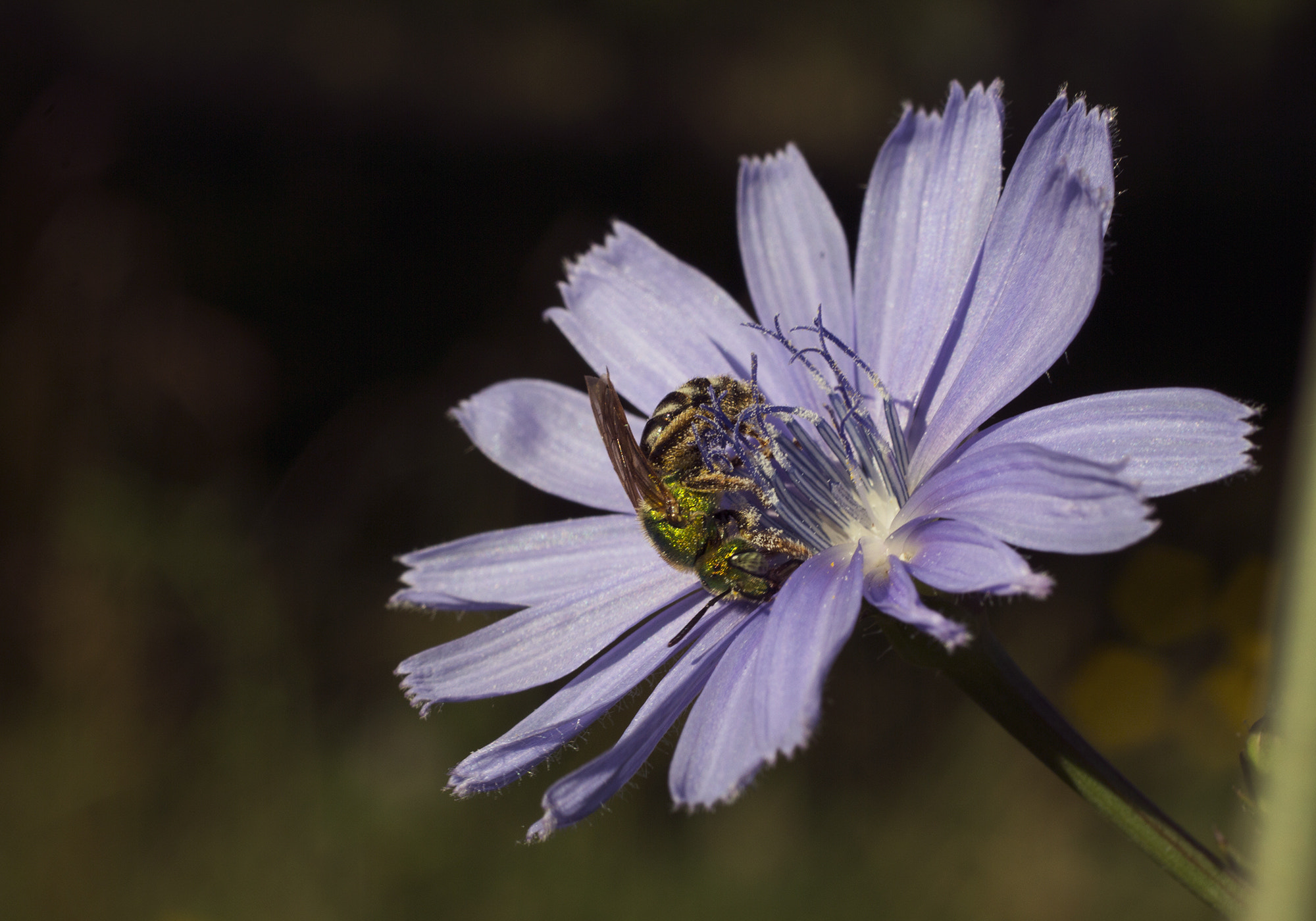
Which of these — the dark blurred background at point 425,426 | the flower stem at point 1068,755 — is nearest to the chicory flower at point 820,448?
the flower stem at point 1068,755

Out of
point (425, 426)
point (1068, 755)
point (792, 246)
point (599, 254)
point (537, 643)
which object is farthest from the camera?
point (425, 426)

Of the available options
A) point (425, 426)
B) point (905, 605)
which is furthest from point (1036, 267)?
point (425, 426)

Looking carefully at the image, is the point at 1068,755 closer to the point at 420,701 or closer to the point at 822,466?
the point at 822,466

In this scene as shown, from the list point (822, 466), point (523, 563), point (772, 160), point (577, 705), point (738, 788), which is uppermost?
point (772, 160)

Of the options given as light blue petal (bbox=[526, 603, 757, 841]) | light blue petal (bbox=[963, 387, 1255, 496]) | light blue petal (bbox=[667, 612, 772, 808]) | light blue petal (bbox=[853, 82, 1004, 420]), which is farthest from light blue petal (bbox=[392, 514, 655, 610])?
light blue petal (bbox=[963, 387, 1255, 496])

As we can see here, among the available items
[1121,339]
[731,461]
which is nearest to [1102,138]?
[731,461]

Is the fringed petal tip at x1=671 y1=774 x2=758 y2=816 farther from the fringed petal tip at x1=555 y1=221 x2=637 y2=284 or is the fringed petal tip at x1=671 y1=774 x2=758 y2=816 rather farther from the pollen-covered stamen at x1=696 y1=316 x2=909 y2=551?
the fringed petal tip at x1=555 y1=221 x2=637 y2=284

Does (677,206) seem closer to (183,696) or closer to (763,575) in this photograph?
(183,696)
